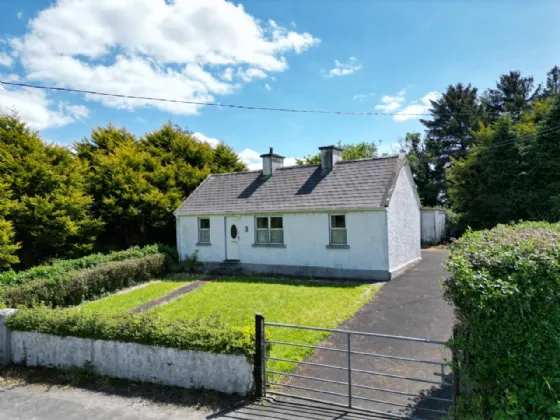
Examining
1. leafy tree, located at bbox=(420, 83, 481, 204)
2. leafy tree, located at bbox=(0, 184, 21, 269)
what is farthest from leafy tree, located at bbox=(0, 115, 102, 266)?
leafy tree, located at bbox=(420, 83, 481, 204)

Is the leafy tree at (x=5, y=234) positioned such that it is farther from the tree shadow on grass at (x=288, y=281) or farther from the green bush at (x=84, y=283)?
the tree shadow on grass at (x=288, y=281)

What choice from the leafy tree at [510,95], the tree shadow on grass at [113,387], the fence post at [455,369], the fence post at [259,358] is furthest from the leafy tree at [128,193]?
the leafy tree at [510,95]

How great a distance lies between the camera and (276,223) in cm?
1756

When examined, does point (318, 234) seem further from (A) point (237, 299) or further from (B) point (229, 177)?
(B) point (229, 177)

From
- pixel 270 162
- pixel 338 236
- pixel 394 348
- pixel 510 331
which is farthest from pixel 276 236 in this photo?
pixel 510 331

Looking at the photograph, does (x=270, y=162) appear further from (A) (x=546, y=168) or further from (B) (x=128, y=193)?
(A) (x=546, y=168)

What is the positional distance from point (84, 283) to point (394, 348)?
11.4m

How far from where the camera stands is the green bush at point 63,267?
37.1 feet

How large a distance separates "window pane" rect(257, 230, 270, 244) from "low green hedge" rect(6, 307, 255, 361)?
35.7 ft

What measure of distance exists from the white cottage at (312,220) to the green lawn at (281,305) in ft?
5.80

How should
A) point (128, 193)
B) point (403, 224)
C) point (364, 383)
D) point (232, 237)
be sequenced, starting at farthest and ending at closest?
point (128, 193) → point (232, 237) → point (403, 224) → point (364, 383)

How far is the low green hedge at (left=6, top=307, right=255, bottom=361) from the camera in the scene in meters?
5.98

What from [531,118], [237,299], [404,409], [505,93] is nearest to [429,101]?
[505,93]

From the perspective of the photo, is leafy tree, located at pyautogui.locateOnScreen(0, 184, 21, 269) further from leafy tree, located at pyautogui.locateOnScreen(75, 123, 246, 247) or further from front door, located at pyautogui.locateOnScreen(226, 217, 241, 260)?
front door, located at pyautogui.locateOnScreen(226, 217, 241, 260)
